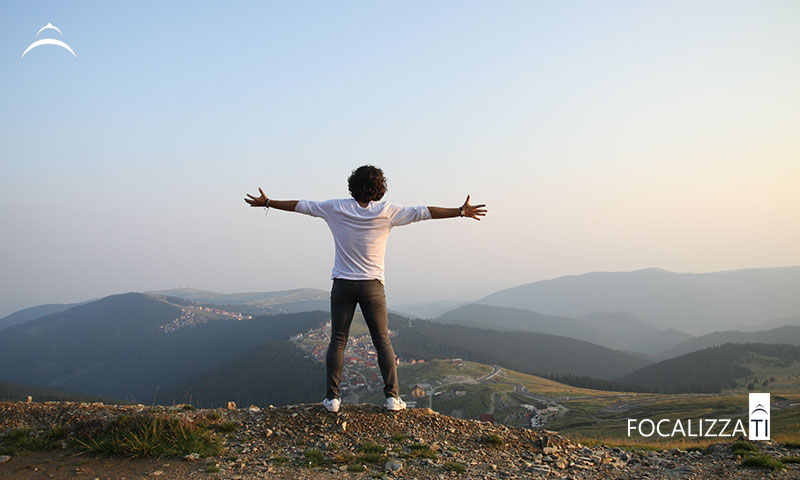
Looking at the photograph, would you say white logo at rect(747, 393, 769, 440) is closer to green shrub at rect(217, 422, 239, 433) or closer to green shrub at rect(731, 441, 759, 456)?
green shrub at rect(731, 441, 759, 456)

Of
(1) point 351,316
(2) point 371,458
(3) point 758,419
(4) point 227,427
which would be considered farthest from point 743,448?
(4) point 227,427

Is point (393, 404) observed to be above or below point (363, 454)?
above

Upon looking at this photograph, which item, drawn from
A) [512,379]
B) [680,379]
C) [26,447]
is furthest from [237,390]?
[26,447]

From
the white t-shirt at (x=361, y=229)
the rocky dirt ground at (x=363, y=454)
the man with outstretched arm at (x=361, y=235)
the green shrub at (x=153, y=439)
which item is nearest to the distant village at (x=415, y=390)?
the rocky dirt ground at (x=363, y=454)

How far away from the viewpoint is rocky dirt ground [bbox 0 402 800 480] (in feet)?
22.2

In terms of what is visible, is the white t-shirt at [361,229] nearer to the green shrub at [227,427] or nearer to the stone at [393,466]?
the stone at [393,466]

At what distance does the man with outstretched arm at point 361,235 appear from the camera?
7.89 meters

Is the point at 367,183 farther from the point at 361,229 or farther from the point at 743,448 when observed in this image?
the point at 743,448

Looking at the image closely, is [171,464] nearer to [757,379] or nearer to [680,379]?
[757,379]

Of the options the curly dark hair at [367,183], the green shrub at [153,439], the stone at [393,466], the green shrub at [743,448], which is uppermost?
the curly dark hair at [367,183]

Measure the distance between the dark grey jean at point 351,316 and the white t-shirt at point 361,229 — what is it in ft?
0.60

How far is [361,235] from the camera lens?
787 centimetres

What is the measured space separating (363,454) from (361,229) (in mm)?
3863

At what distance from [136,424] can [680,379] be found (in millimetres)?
194075
